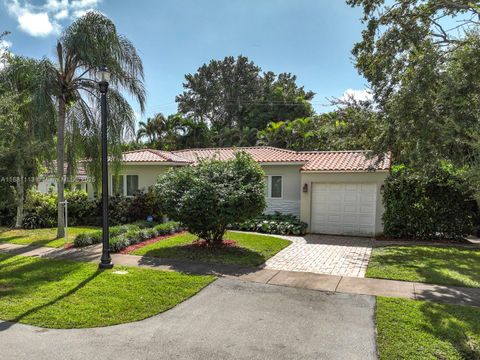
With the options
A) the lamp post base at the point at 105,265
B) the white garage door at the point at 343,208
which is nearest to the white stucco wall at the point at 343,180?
the white garage door at the point at 343,208

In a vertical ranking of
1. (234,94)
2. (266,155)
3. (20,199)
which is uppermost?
(234,94)

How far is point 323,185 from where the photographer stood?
1586cm

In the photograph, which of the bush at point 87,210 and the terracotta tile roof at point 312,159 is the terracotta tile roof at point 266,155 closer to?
the terracotta tile roof at point 312,159

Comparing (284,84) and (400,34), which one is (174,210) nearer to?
(400,34)

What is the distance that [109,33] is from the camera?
12398mm

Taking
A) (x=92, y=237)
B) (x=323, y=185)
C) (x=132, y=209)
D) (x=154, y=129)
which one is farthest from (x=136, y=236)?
(x=154, y=129)

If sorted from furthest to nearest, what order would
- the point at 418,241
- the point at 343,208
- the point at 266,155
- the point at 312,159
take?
1. the point at 266,155
2. the point at 312,159
3. the point at 343,208
4. the point at 418,241

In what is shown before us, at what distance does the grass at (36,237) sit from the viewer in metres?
12.6

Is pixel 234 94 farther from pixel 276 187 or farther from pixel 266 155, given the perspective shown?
pixel 276 187

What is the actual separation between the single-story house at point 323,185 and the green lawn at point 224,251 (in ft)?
11.3

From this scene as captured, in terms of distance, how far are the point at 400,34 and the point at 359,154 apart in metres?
7.50

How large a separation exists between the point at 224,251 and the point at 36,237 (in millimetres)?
7560

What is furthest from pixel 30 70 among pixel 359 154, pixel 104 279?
pixel 359 154

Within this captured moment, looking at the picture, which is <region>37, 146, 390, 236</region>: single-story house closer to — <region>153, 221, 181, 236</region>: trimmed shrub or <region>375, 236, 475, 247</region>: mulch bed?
<region>375, 236, 475, 247</region>: mulch bed
